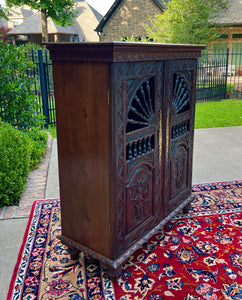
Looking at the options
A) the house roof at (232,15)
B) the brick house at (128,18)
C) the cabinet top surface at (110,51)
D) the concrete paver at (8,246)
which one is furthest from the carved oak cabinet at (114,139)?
the brick house at (128,18)

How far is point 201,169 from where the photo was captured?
4.64 metres

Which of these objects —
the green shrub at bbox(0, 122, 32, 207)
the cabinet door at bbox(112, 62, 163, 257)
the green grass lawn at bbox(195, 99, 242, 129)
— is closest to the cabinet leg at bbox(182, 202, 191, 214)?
the cabinet door at bbox(112, 62, 163, 257)

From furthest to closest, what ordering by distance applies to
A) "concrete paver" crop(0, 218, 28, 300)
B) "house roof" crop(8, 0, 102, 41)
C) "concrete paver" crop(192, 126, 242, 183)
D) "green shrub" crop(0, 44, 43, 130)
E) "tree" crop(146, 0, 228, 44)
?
"house roof" crop(8, 0, 102, 41)
"tree" crop(146, 0, 228, 44)
"green shrub" crop(0, 44, 43, 130)
"concrete paver" crop(192, 126, 242, 183)
"concrete paver" crop(0, 218, 28, 300)

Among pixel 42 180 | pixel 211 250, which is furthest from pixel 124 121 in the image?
pixel 42 180

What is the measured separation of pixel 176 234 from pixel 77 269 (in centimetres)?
101

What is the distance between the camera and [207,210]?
11.0 feet

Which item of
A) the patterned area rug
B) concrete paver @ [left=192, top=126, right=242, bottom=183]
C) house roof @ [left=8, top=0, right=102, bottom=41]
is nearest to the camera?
the patterned area rug

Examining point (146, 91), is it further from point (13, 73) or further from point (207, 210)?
point (13, 73)

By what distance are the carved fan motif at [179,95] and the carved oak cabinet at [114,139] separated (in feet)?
0.06

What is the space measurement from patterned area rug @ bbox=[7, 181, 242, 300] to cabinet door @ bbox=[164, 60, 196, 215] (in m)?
0.35

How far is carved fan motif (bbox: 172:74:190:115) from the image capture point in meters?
2.72

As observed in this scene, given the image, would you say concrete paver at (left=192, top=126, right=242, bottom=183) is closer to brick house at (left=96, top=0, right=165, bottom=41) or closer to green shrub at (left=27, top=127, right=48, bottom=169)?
green shrub at (left=27, top=127, right=48, bottom=169)

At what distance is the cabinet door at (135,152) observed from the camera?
2.02 metres

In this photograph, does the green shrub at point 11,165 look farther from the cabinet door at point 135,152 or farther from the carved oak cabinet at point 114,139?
the cabinet door at point 135,152
